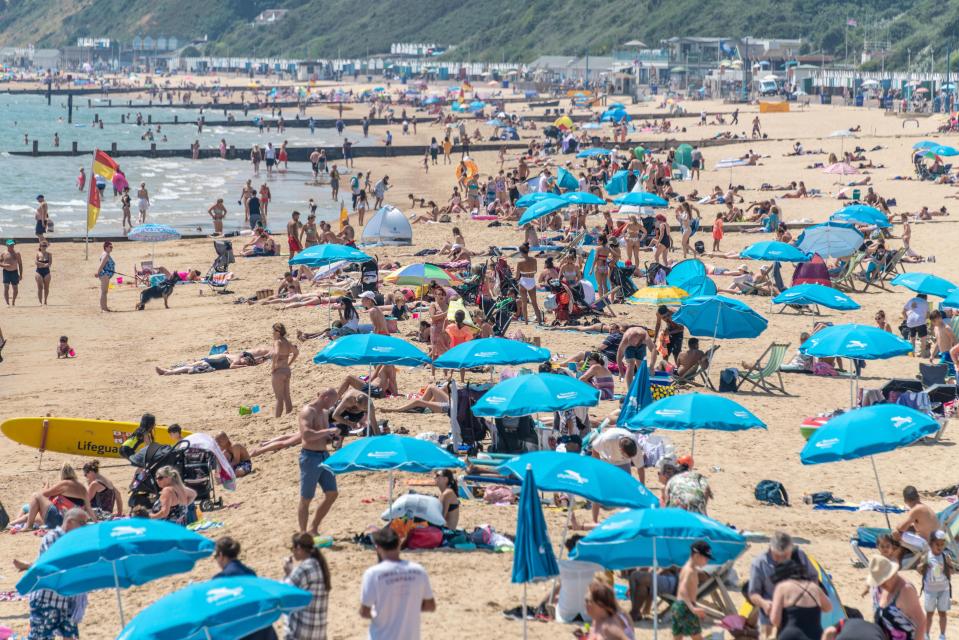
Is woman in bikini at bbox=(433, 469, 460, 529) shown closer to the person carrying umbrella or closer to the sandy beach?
the sandy beach

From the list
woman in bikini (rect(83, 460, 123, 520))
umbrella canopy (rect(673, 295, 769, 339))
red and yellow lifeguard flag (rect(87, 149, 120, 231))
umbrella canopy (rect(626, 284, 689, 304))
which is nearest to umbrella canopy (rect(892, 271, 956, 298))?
umbrella canopy (rect(626, 284, 689, 304))

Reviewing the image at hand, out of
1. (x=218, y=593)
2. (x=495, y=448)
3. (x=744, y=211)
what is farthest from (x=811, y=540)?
(x=744, y=211)

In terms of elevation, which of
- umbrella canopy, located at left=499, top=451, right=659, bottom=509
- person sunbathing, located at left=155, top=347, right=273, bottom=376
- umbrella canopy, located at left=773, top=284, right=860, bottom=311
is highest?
umbrella canopy, located at left=773, top=284, right=860, bottom=311

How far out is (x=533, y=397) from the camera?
35.5 feet

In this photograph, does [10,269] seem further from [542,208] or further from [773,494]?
[773,494]

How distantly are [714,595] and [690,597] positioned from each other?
0.53 meters

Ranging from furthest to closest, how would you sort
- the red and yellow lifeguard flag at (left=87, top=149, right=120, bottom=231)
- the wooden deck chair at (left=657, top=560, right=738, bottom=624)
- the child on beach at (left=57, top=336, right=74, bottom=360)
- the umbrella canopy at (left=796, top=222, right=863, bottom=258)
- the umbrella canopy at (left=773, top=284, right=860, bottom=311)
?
the red and yellow lifeguard flag at (left=87, top=149, right=120, bottom=231) < the umbrella canopy at (left=796, top=222, right=863, bottom=258) < the child on beach at (left=57, top=336, right=74, bottom=360) < the umbrella canopy at (left=773, top=284, right=860, bottom=311) < the wooden deck chair at (left=657, top=560, right=738, bottom=624)

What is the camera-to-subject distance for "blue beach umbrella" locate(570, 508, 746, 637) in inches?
303

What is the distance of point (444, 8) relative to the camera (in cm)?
16188

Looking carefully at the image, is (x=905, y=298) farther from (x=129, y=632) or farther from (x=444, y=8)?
(x=444, y=8)

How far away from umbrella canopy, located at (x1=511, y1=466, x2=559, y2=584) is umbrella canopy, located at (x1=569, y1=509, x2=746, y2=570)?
30cm

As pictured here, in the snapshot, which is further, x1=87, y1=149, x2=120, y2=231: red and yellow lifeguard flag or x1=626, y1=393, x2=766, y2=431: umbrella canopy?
x1=87, y1=149, x2=120, y2=231: red and yellow lifeguard flag

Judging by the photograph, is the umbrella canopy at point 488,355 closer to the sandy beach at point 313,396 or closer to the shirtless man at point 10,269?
the sandy beach at point 313,396

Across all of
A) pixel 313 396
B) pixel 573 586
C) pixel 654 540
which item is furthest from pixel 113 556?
pixel 313 396
